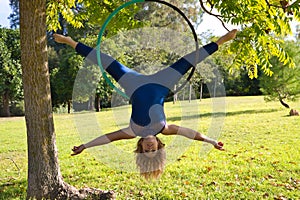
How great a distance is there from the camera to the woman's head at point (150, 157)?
3.12m

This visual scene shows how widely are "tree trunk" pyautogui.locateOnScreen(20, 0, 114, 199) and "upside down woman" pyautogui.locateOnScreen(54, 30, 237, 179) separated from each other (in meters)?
0.59

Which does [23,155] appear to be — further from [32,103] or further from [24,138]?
[32,103]

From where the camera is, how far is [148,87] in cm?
329

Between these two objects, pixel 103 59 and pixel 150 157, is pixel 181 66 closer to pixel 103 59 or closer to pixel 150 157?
pixel 103 59

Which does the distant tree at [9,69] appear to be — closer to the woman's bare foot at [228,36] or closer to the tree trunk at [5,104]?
the tree trunk at [5,104]

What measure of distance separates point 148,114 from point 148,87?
30cm

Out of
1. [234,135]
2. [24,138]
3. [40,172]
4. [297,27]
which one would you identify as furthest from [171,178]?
[297,27]

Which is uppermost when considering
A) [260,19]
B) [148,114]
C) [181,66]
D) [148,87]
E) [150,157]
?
[260,19]

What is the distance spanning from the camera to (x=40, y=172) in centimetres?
401

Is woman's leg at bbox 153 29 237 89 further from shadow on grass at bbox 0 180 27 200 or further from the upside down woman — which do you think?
shadow on grass at bbox 0 180 27 200

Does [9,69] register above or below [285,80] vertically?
above

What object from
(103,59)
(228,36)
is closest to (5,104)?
(103,59)

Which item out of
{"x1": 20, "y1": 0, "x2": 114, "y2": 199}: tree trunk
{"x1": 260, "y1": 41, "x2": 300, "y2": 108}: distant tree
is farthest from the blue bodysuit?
{"x1": 260, "y1": 41, "x2": 300, "y2": 108}: distant tree

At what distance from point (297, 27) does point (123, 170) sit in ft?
90.0
